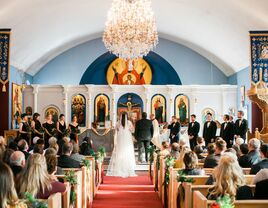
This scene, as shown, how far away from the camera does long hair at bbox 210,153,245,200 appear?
16.6 feet

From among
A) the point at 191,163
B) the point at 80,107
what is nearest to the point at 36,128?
the point at 191,163

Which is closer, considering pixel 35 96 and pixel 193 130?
pixel 193 130

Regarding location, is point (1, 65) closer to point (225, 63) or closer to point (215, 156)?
point (215, 156)

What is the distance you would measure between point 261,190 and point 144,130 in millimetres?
10363

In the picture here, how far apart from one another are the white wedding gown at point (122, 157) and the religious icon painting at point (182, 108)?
926 centimetres

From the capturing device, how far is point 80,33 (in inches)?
949

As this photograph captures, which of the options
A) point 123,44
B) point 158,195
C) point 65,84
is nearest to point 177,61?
point 65,84

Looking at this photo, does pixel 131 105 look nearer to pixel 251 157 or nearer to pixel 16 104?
pixel 16 104

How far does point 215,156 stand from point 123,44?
7458 millimetres

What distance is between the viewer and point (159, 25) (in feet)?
77.0

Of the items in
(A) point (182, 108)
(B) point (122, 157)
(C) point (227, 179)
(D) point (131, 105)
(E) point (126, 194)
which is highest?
(D) point (131, 105)

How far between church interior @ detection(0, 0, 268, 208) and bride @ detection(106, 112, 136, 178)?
0.03 metres

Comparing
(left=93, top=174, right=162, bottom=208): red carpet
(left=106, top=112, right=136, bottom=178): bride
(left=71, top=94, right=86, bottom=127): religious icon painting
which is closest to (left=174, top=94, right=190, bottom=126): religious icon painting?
(left=71, top=94, right=86, bottom=127): religious icon painting

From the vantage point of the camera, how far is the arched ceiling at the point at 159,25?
1705 cm
